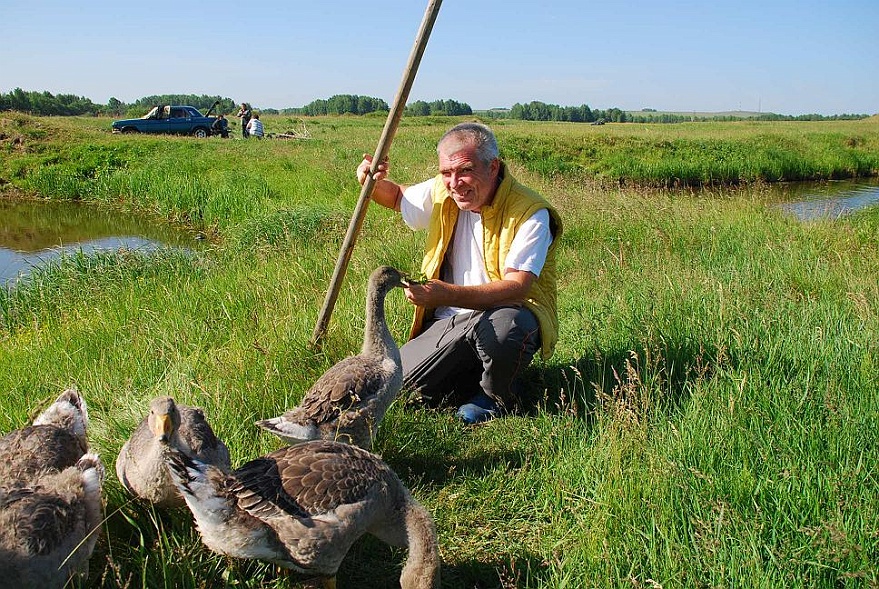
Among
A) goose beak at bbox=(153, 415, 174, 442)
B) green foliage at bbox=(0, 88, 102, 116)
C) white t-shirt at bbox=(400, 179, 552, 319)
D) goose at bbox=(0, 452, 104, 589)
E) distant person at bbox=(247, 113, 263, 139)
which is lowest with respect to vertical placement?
goose at bbox=(0, 452, 104, 589)

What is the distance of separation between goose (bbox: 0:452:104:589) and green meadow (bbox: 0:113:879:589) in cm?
18

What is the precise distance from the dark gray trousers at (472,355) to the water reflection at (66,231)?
28.8 feet

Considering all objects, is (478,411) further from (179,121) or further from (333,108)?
(333,108)

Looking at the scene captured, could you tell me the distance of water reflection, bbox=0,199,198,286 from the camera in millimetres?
13023

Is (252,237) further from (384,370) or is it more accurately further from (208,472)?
(208,472)

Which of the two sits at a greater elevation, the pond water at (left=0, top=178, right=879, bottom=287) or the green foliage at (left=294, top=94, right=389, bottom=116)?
the green foliage at (left=294, top=94, right=389, bottom=116)

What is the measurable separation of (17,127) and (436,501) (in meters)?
27.7

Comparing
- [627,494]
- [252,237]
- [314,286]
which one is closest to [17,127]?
[252,237]

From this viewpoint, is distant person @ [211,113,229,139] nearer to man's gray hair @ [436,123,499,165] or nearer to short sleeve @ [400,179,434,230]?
short sleeve @ [400,179,434,230]

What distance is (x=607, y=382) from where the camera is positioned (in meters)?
4.88

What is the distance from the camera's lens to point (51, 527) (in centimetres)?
280

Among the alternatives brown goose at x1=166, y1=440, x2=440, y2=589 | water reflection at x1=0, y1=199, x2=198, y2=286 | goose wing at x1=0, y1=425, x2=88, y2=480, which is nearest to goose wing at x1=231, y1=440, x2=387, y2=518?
brown goose at x1=166, y1=440, x2=440, y2=589

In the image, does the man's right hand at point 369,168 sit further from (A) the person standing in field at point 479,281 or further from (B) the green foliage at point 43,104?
(B) the green foliage at point 43,104

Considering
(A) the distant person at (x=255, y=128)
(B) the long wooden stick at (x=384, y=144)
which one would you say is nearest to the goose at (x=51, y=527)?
(B) the long wooden stick at (x=384, y=144)
